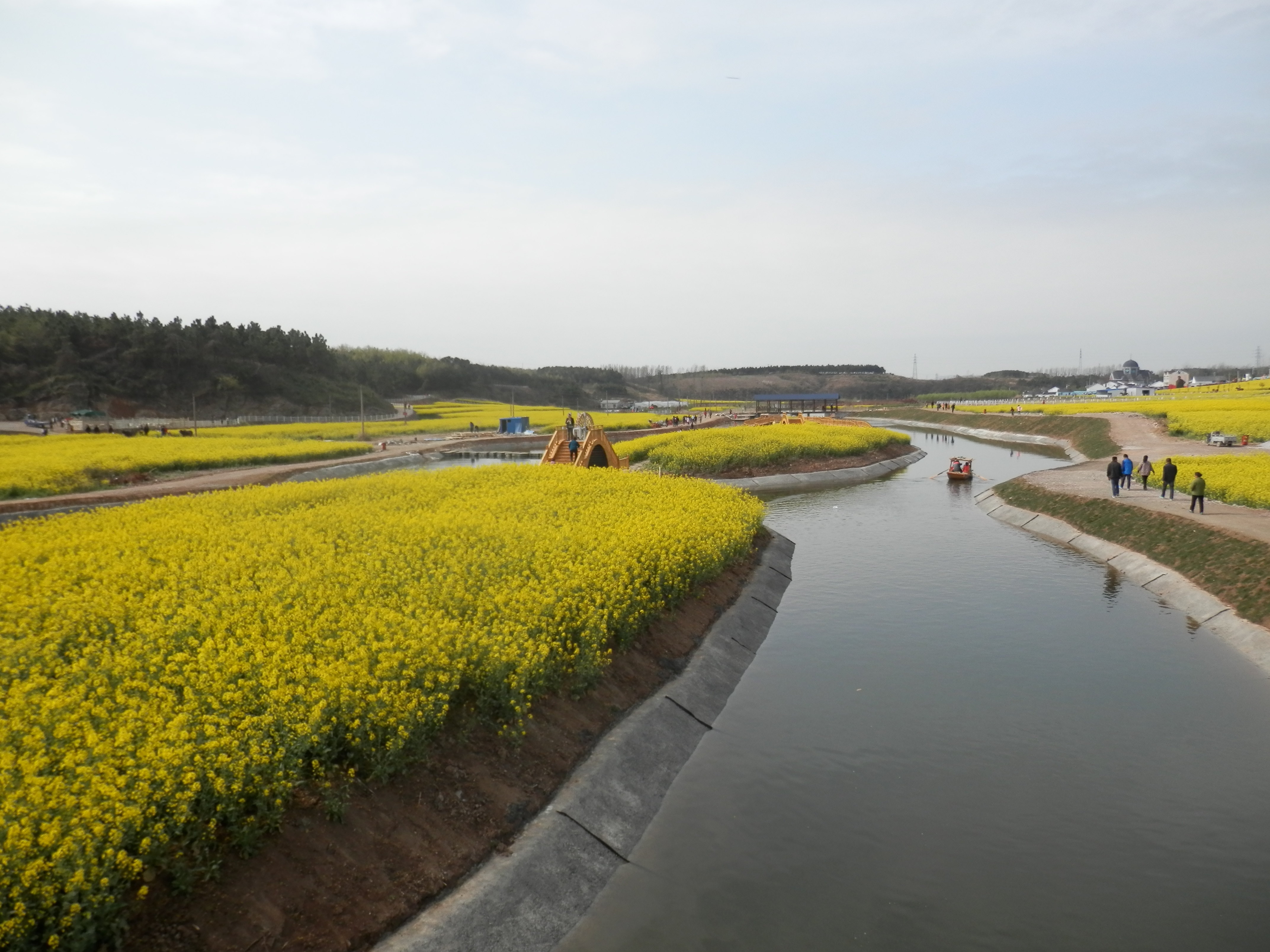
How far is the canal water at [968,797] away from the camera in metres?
8.99

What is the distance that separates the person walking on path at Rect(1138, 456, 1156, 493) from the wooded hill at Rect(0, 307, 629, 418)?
98378 millimetres

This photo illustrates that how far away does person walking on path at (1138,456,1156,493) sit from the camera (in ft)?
108

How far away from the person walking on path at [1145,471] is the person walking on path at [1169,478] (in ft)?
2.71

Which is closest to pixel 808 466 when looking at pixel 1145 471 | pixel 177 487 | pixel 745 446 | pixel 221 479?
pixel 745 446

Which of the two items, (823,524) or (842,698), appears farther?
(823,524)

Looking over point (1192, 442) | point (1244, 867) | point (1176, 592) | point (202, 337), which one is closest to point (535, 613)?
point (1244, 867)

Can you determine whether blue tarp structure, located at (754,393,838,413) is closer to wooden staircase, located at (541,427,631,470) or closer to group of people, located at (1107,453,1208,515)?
wooden staircase, located at (541,427,631,470)

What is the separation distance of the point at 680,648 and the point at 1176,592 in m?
14.8

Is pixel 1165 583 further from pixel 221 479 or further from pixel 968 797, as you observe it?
pixel 221 479

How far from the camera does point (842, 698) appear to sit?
49.1 ft

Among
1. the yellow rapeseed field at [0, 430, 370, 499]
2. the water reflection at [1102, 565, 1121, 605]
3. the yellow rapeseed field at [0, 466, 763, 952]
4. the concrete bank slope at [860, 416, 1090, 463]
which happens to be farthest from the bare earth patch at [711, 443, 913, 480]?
the yellow rapeseed field at [0, 430, 370, 499]

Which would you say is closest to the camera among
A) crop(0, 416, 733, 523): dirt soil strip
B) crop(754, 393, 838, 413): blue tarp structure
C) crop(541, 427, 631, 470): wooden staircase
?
crop(0, 416, 733, 523): dirt soil strip

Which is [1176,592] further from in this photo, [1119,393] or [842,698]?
[1119,393]

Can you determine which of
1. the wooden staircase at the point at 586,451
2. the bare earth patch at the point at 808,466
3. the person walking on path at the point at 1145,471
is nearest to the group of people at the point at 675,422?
the bare earth patch at the point at 808,466
